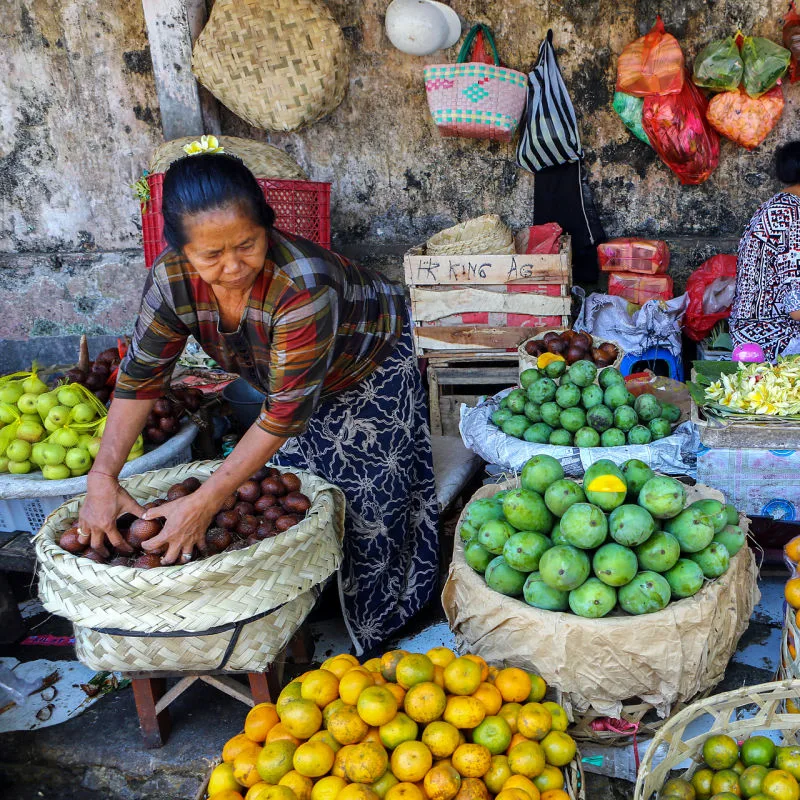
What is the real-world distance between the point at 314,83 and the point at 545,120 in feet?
4.41

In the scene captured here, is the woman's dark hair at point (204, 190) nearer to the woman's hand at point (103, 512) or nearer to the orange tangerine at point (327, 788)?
the woman's hand at point (103, 512)

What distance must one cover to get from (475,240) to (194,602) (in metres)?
2.61

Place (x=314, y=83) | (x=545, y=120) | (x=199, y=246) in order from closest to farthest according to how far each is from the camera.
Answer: (x=199, y=246), (x=314, y=83), (x=545, y=120)

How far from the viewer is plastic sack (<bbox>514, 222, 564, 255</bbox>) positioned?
12.5ft

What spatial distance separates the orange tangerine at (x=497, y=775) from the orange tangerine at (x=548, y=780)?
0.06 m

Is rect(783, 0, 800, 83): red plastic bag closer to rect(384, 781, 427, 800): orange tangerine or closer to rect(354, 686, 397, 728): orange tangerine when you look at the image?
rect(354, 686, 397, 728): orange tangerine

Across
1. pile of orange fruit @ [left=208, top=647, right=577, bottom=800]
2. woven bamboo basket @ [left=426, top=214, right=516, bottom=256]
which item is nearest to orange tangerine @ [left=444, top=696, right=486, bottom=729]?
pile of orange fruit @ [left=208, top=647, right=577, bottom=800]

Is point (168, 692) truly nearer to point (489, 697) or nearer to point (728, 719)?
point (489, 697)

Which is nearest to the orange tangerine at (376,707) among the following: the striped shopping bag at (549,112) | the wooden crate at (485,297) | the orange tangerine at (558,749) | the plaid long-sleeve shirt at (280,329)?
the orange tangerine at (558,749)

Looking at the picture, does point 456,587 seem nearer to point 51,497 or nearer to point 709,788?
point 709,788

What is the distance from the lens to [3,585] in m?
2.64

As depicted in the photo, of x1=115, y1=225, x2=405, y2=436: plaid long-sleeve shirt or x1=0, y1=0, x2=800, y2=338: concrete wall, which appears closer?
x1=115, y1=225, x2=405, y2=436: plaid long-sleeve shirt

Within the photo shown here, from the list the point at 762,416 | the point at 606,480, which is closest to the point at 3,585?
the point at 606,480

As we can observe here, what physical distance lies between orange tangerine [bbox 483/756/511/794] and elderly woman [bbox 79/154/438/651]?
890mm
